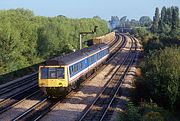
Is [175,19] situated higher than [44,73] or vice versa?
[175,19]

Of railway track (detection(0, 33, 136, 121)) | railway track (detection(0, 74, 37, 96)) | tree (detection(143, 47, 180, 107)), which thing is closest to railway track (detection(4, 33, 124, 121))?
railway track (detection(0, 33, 136, 121))

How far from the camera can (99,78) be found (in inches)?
1451

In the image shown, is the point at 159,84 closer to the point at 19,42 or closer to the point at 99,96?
the point at 99,96

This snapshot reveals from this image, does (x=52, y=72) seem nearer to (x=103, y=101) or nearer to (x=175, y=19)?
(x=103, y=101)

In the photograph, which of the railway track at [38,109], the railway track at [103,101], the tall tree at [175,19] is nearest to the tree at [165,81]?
the railway track at [103,101]

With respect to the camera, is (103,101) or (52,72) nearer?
(52,72)

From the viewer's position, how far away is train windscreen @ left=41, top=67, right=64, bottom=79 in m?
25.2

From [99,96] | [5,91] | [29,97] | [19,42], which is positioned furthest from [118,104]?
[19,42]

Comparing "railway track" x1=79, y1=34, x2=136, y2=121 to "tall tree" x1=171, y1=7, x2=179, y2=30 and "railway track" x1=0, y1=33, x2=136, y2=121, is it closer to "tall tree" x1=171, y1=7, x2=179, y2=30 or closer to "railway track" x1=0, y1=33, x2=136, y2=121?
"railway track" x1=0, y1=33, x2=136, y2=121

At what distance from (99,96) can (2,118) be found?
26.4 ft

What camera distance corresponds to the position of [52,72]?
25297mm

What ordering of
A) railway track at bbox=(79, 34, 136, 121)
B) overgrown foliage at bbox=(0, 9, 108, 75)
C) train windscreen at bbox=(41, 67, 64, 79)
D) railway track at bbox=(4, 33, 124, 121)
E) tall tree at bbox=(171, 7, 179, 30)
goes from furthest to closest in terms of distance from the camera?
tall tree at bbox=(171, 7, 179, 30), overgrown foliage at bbox=(0, 9, 108, 75), train windscreen at bbox=(41, 67, 64, 79), railway track at bbox=(79, 34, 136, 121), railway track at bbox=(4, 33, 124, 121)

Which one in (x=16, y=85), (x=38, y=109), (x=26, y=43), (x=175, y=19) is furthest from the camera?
(x=175, y=19)

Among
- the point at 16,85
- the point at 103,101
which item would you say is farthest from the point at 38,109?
the point at 16,85
